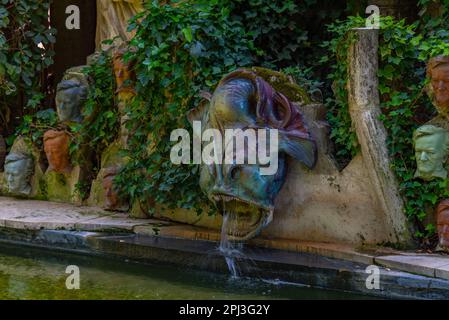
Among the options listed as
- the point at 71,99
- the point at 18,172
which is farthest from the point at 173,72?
the point at 18,172

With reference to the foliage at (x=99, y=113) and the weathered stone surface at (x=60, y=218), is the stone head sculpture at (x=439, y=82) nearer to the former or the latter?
the weathered stone surface at (x=60, y=218)

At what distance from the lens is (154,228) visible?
723 cm

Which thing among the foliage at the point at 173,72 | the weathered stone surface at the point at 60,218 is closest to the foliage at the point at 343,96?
the foliage at the point at 173,72

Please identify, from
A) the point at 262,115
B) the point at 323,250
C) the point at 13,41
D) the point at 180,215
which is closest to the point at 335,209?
the point at 323,250

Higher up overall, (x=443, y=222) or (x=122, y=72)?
(x=122, y=72)

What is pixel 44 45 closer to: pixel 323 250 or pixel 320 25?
pixel 320 25

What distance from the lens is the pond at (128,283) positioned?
5871 millimetres

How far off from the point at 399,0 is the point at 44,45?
3.77 metres

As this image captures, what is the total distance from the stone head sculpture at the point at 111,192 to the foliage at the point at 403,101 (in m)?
2.27

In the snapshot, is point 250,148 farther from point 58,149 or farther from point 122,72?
point 58,149

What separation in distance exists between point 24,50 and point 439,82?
183 inches

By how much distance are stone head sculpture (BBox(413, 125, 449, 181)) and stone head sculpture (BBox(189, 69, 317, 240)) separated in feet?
2.76

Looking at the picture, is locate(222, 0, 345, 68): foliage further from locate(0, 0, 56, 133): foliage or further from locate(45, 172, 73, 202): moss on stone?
locate(0, 0, 56, 133): foliage

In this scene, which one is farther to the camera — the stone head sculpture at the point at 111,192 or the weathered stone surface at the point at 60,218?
the stone head sculpture at the point at 111,192
